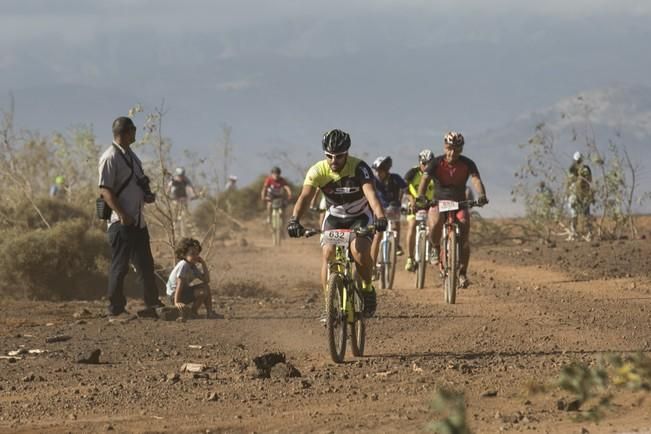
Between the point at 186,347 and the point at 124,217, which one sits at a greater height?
the point at 124,217

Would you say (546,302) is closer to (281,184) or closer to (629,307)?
(629,307)

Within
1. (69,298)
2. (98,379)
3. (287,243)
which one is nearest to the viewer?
(98,379)

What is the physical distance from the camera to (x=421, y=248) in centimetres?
2112

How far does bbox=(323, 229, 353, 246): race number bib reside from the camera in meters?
13.3

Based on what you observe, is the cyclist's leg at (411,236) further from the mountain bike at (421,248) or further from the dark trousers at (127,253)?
the dark trousers at (127,253)

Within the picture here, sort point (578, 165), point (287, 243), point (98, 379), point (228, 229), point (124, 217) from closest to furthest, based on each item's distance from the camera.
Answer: point (98, 379), point (124, 217), point (578, 165), point (287, 243), point (228, 229)

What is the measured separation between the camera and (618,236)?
96.7 feet

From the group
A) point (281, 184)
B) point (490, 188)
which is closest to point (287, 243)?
point (281, 184)

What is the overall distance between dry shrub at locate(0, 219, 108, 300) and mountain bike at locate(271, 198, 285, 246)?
12.9 metres

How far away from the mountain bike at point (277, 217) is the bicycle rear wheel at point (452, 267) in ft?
51.9

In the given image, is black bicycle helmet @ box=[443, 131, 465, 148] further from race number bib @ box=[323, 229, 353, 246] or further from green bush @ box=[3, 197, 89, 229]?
green bush @ box=[3, 197, 89, 229]

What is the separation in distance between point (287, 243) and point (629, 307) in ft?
65.7

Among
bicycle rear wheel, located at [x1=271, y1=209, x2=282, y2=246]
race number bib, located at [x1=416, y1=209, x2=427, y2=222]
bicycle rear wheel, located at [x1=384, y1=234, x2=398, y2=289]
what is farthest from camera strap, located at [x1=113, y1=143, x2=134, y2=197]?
bicycle rear wheel, located at [x1=271, y1=209, x2=282, y2=246]

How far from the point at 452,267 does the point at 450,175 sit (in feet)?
3.47
